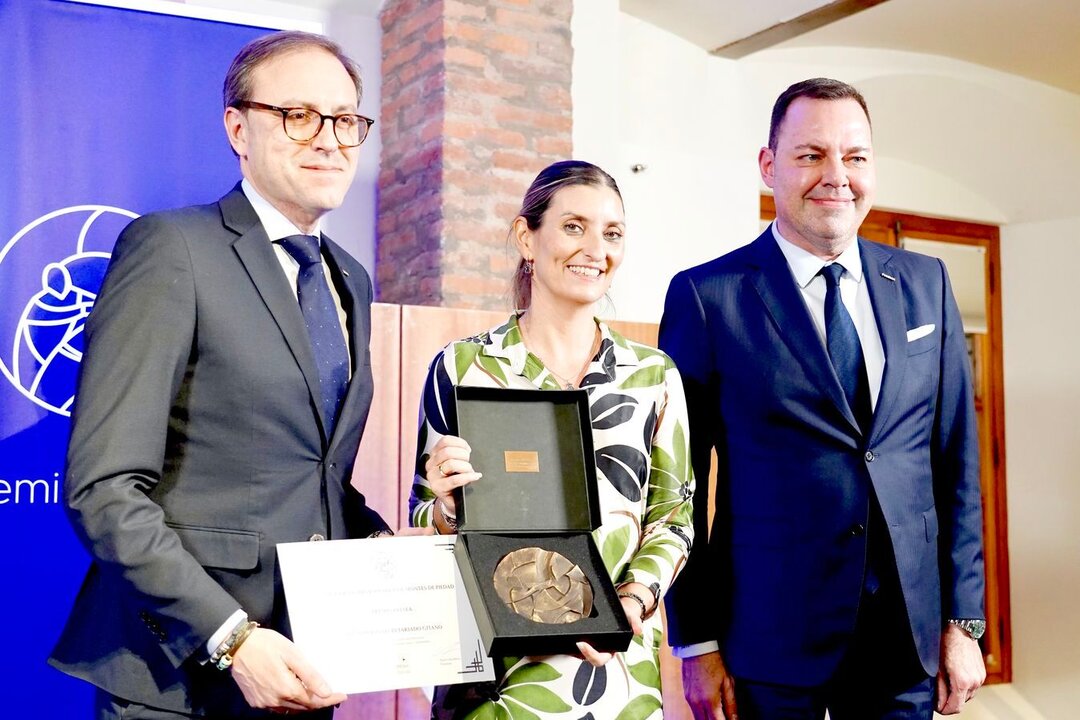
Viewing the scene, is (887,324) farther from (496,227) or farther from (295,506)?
(496,227)

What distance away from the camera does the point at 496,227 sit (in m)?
5.04

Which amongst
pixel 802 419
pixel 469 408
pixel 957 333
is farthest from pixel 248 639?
pixel 957 333

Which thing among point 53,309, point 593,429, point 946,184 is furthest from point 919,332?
point 946,184

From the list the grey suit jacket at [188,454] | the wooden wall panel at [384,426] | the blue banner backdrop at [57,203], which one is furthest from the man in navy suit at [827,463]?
the wooden wall panel at [384,426]

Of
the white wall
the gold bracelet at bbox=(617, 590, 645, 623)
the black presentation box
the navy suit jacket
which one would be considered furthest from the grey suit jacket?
the white wall

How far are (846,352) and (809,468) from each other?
0.77ft

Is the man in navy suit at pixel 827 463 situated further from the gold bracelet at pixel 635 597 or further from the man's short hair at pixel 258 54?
the man's short hair at pixel 258 54

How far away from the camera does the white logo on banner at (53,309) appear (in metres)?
2.28

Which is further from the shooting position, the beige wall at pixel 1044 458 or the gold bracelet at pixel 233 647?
the beige wall at pixel 1044 458

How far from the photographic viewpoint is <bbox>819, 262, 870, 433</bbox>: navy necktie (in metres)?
1.99

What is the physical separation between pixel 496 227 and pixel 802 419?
10.6 ft

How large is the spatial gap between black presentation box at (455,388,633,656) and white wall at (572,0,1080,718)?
377 cm

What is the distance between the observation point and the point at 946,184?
25.0ft

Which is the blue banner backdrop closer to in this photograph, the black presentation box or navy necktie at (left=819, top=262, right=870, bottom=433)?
the black presentation box
